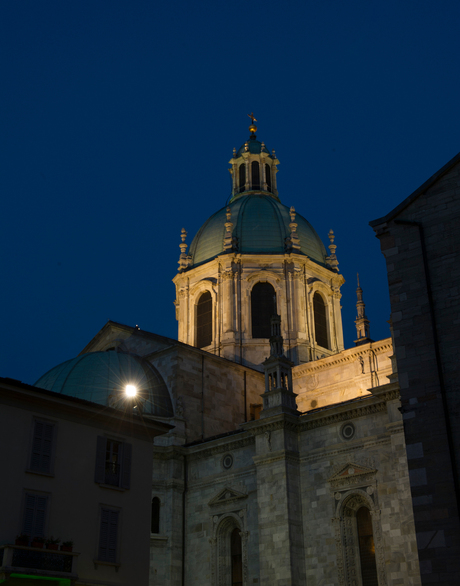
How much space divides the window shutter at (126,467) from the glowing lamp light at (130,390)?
14.3m

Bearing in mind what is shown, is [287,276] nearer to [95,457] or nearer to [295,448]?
[295,448]

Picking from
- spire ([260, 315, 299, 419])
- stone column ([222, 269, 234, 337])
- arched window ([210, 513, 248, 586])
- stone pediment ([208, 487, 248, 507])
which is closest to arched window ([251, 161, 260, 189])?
stone column ([222, 269, 234, 337])

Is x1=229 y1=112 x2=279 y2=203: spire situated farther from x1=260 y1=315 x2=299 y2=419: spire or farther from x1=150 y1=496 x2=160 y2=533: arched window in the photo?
x1=150 y1=496 x2=160 y2=533: arched window

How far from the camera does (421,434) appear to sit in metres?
18.5

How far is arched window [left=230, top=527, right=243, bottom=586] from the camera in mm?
35750

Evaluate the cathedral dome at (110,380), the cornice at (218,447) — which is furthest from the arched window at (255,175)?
the cornice at (218,447)

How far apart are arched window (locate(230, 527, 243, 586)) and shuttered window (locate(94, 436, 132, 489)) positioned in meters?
12.9

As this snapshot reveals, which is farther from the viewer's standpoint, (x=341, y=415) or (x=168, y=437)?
(x=168, y=437)

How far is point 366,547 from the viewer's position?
32062mm

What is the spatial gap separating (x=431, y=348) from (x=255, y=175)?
4290cm

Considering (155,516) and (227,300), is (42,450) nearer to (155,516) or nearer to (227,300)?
(155,516)

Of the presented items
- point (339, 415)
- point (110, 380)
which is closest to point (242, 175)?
point (110, 380)

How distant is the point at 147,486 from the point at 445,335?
12.8 m

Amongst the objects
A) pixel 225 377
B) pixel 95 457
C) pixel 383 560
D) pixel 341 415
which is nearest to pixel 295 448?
pixel 341 415
